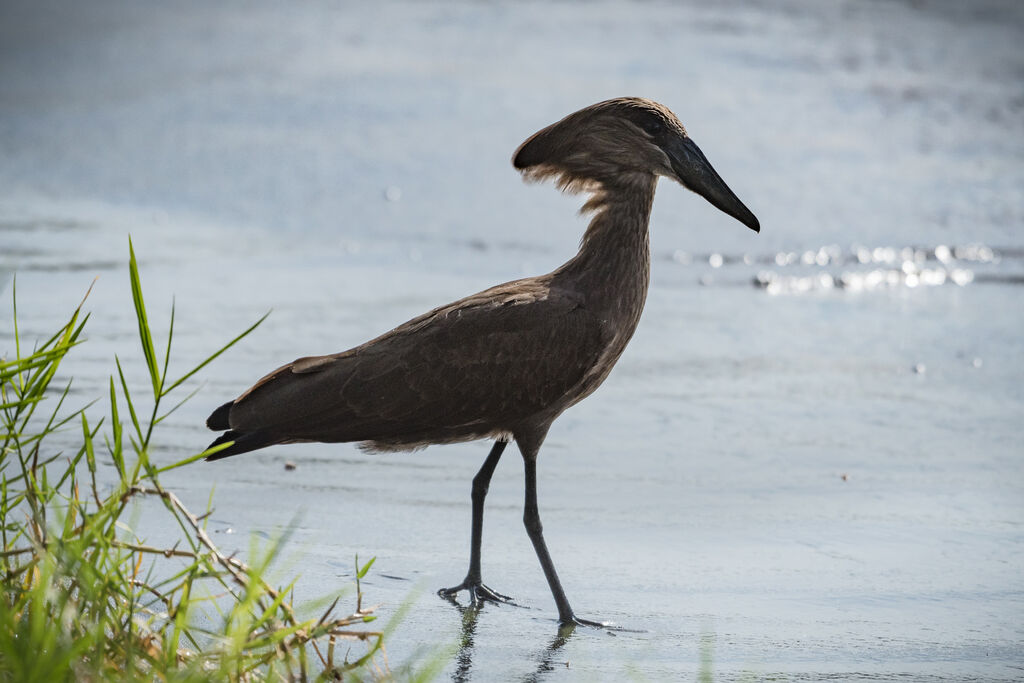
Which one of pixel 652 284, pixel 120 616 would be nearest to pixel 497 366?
pixel 120 616

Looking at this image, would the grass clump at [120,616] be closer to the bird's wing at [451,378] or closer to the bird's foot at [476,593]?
the bird's foot at [476,593]

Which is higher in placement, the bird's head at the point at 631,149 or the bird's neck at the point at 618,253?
the bird's head at the point at 631,149

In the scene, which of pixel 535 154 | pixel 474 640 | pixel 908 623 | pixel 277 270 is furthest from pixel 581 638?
pixel 277 270

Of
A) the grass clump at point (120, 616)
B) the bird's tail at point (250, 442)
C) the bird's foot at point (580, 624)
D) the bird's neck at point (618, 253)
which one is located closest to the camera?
the grass clump at point (120, 616)

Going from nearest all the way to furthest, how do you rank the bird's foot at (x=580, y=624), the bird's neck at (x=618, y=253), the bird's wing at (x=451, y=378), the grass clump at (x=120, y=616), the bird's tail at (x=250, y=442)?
the grass clump at (x=120, y=616)
the bird's foot at (x=580, y=624)
the bird's tail at (x=250, y=442)
the bird's wing at (x=451, y=378)
the bird's neck at (x=618, y=253)

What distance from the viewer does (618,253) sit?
4.50 metres

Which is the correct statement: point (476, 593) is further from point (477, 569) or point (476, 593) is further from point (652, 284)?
point (652, 284)

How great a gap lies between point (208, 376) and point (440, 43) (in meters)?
7.47

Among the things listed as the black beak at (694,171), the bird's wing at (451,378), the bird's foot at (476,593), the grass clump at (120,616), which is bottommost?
the bird's foot at (476,593)

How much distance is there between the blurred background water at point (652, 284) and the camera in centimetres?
429

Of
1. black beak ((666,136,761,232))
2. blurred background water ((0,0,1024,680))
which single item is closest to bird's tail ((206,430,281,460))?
blurred background water ((0,0,1024,680))

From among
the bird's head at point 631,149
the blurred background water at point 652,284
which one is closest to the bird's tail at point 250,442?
the blurred background water at point 652,284

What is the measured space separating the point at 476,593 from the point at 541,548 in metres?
0.24

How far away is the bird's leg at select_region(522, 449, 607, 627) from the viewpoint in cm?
407
